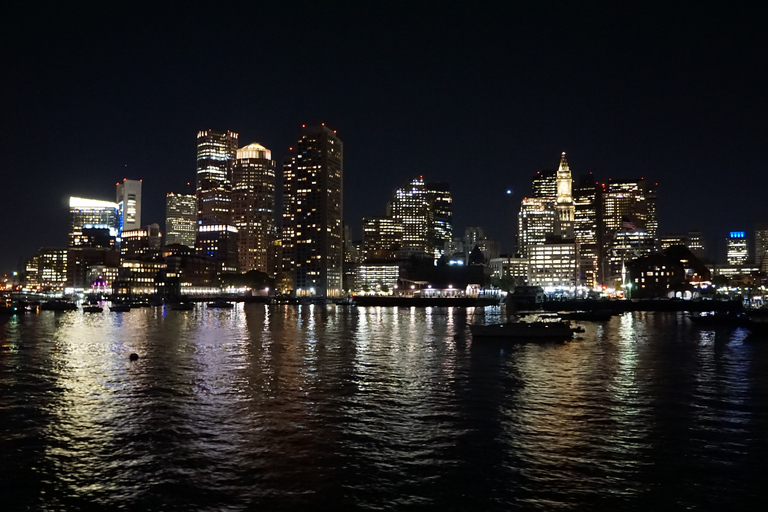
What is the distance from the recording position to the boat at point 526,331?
67.2m

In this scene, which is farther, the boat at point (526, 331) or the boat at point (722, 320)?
the boat at point (722, 320)

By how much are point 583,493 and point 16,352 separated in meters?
52.6

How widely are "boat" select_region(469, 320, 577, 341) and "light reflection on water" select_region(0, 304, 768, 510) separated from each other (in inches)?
726

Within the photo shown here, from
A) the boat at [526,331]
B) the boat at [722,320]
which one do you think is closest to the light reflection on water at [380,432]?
the boat at [526,331]

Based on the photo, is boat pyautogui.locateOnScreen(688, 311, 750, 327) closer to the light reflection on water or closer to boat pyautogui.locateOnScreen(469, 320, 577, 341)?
boat pyautogui.locateOnScreen(469, 320, 577, 341)

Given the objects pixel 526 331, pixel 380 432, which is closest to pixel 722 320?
pixel 526 331

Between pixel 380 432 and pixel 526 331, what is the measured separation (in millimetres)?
45863

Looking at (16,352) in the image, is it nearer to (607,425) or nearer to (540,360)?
(540,360)

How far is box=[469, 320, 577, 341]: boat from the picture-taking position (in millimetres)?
67188

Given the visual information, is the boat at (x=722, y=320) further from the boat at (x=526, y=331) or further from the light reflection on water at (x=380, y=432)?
the light reflection on water at (x=380, y=432)

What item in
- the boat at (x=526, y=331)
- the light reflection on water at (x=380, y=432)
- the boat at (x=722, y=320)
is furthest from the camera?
the boat at (x=722, y=320)

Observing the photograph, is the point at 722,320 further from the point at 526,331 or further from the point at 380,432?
the point at 380,432

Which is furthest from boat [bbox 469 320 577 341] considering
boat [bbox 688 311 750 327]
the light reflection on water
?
boat [bbox 688 311 750 327]

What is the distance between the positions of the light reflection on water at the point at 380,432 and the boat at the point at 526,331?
1844cm
